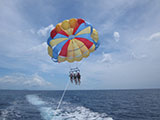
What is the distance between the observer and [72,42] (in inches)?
478

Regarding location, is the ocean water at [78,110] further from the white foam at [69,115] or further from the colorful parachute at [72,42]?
the colorful parachute at [72,42]

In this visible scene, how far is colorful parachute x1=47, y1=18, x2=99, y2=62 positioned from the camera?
450 inches

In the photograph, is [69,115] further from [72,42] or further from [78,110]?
[72,42]

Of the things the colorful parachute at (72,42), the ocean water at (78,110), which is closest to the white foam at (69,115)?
the ocean water at (78,110)

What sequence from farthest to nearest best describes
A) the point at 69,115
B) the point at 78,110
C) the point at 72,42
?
the point at 78,110 → the point at 69,115 → the point at 72,42

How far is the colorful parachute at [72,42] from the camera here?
37.5 ft

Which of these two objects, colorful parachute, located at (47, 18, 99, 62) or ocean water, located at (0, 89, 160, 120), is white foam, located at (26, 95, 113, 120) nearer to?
ocean water, located at (0, 89, 160, 120)

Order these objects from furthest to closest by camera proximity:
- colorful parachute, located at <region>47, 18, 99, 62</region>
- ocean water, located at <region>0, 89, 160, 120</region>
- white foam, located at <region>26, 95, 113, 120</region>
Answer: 1. ocean water, located at <region>0, 89, 160, 120</region>
2. white foam, located at <region>26, 95, 113, 120</region>
3. colorful parachute, located at <region>47, 18, 99, 62</region>

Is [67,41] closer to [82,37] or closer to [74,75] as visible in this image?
[82,37]

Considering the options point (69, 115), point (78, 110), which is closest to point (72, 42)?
point (69, 115)

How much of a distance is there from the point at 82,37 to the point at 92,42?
1102mm

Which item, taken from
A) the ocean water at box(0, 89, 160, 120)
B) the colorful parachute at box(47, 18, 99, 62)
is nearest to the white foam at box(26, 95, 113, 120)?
the ocean water at box(0, 89, 160, 120)

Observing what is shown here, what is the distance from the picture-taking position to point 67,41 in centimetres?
1214

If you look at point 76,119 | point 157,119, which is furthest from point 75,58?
point 157,119
